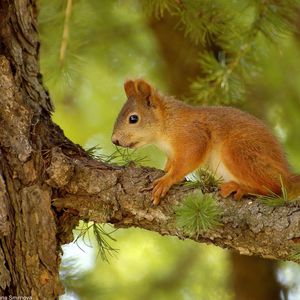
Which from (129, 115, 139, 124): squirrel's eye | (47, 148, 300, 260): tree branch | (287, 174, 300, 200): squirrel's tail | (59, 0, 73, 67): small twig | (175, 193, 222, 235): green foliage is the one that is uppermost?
(59, 0, 73, 67): small twig

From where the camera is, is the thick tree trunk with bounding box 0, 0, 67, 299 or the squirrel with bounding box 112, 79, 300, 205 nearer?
the thick tree trunk with bounding box 0, 0, 67, 299

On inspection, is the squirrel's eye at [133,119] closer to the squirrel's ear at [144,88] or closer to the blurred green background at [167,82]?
the squirrel's ear at [144,88]

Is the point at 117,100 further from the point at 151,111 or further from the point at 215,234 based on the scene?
the point at 215,234

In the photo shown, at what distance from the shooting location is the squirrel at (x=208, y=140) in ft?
7.59

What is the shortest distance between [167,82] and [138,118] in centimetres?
92

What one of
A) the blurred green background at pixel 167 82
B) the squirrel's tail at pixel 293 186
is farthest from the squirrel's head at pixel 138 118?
the squirrel's tail at pixel 293 186

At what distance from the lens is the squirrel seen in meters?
2.31

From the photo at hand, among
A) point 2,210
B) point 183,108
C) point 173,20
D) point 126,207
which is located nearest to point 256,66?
point 183,108

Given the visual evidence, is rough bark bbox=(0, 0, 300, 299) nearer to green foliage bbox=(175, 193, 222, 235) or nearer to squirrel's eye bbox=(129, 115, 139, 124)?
green foliage bbox=(175, 193, 222, 235)

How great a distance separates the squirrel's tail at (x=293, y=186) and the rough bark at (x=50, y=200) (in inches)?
13.3

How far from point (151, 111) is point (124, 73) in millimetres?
868

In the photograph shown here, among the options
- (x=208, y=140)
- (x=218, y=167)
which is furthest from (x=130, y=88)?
(x=218, y=167)

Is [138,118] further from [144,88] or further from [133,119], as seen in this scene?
[144,88]

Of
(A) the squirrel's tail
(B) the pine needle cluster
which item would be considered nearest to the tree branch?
(A) the squirrel's tail
